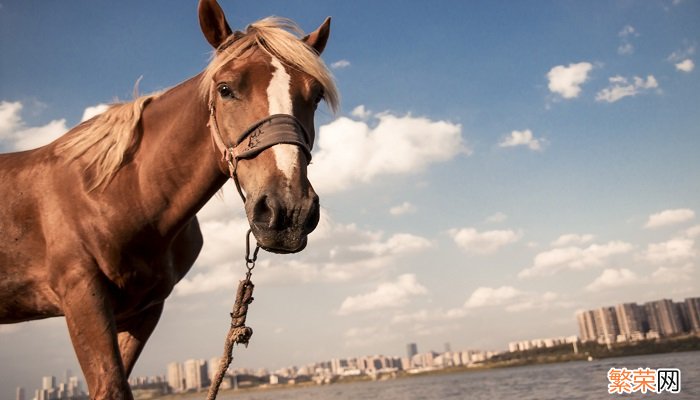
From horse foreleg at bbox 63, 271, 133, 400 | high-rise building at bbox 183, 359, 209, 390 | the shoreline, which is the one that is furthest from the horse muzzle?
high-rise building at bbox 183, 359, 209, 390

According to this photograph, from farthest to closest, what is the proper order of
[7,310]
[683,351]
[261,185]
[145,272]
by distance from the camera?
[683,351] < [7,310] < [145,272] < [261,185]

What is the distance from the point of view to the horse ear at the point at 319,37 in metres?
3.31

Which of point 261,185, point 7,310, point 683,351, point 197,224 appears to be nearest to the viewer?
point 261,185

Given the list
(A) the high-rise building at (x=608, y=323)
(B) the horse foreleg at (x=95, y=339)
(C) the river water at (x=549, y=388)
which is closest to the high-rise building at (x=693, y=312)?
(A) the high-rise building at (x=608, y=323)

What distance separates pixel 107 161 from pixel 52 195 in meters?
0.41

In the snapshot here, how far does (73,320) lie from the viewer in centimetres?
269

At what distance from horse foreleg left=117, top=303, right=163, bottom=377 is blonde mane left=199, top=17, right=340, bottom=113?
1641 mm

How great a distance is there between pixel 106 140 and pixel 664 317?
612 ft

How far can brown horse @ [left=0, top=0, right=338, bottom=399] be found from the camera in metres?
2.59

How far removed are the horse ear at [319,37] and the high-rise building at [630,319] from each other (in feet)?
606

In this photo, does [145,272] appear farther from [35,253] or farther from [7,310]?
[7,310]

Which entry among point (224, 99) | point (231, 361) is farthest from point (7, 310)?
point (224, 99)

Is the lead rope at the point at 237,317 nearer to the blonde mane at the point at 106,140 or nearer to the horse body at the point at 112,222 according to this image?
the horse body at the point at 112,222

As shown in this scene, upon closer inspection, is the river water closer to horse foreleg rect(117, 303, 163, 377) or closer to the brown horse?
horse foreleg rect(117, 303, 163, 377)
